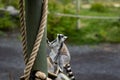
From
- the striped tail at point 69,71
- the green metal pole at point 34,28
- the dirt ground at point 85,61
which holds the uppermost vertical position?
the green metal pole at point 34,28

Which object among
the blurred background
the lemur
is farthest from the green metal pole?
the blurred background

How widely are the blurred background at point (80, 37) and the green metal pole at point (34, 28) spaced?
3.96 meters

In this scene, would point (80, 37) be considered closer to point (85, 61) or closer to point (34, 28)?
point (85, 61)

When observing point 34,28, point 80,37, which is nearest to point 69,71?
point 34,28

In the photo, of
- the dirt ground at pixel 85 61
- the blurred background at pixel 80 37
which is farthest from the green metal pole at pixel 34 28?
the blurred background at pixel 80 37

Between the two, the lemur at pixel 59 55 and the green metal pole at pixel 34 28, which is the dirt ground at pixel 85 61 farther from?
the green metal pole at pixel 34 28

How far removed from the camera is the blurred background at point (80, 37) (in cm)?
543

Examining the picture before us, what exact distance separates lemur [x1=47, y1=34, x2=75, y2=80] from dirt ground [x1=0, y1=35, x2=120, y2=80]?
3.49m

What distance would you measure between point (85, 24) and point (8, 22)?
5.02ft

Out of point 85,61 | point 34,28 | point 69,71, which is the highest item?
point 34,28

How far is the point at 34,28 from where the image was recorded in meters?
1.00

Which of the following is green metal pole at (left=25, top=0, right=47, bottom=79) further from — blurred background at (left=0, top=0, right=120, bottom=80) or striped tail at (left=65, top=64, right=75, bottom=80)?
blurred background at (left=0, top=0, right=120, bottom=80)

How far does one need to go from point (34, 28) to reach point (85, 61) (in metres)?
4.88

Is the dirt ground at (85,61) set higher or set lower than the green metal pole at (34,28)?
lower
